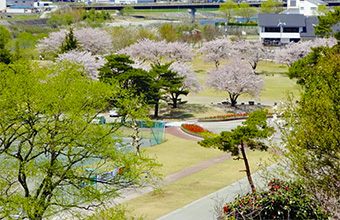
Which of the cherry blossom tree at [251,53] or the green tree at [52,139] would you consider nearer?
the green tree at [52,139]

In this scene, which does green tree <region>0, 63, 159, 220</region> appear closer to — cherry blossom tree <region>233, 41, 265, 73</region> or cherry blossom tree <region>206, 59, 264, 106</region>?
cherry blossom tree <region>206, 59, 264, 106</region>

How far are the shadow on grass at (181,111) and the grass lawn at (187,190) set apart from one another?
1379 cm

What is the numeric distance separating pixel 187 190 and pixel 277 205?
22.9 ft

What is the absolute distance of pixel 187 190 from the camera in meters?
24.2

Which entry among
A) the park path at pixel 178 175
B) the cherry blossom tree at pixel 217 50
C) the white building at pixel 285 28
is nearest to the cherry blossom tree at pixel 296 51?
the cherry blossom tree at pixel 217 50

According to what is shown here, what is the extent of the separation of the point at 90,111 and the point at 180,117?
A: 1009 inches

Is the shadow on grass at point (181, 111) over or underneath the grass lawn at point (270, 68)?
over

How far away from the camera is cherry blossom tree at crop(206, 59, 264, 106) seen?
1740 inches

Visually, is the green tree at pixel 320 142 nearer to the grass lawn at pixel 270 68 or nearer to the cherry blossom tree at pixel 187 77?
the cherry blossom tree at pixel 187 77

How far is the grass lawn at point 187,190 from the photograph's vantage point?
21766mm

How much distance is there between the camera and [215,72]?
45.7 metres

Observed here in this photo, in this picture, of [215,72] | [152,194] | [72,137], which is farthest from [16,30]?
[72,137]

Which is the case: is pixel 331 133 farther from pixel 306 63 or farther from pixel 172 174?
pixel 306 63

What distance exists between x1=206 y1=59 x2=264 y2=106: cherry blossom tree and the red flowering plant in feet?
86.0
